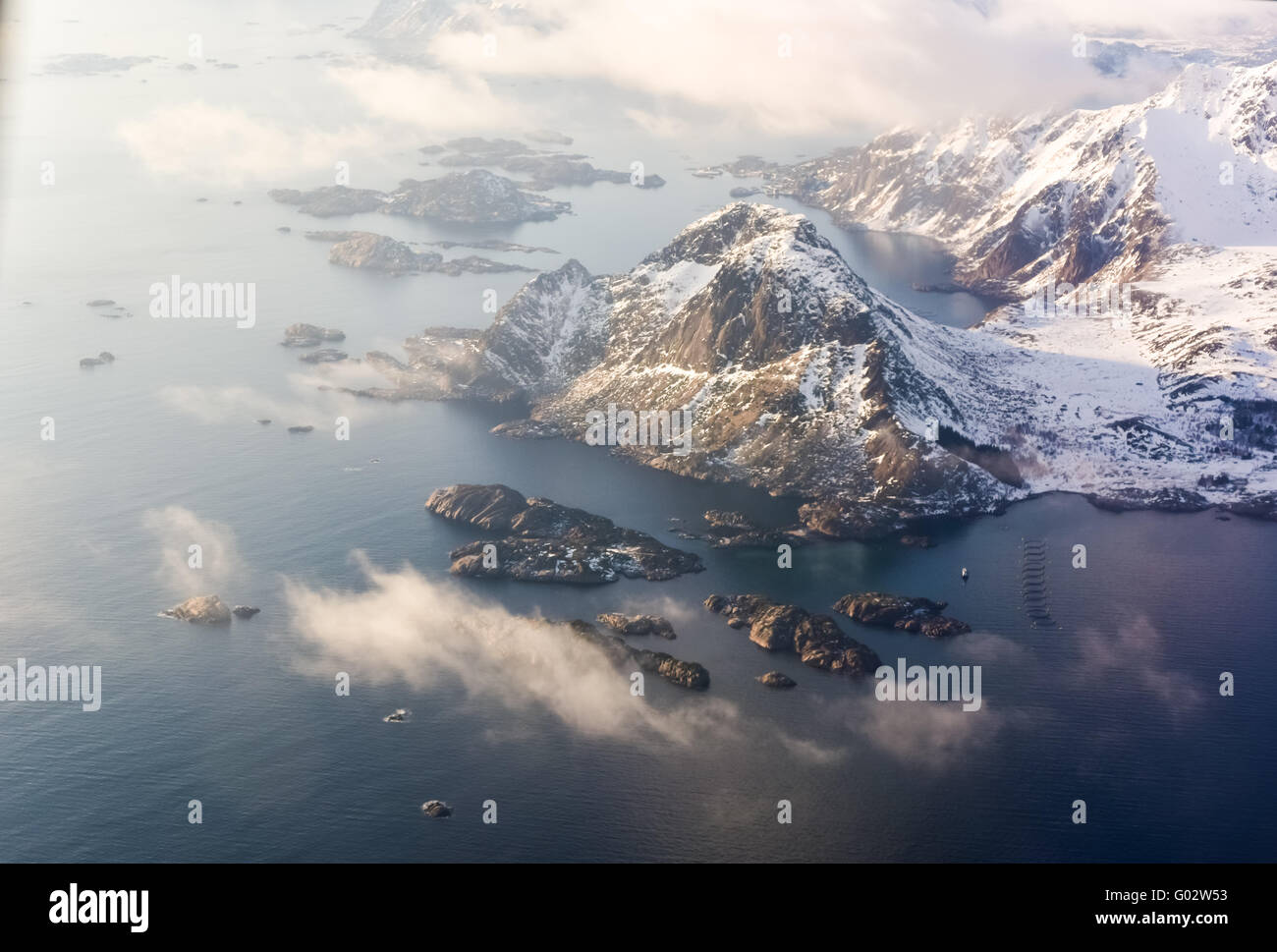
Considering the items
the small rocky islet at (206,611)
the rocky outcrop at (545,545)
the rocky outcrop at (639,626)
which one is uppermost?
the rocky outcrop at (545,545)

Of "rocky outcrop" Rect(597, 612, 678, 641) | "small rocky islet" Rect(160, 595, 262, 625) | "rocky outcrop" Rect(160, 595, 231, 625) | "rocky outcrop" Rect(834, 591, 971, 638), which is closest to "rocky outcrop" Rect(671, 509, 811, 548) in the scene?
"rocky outcrop" Rect(834, 591, 971, 638)

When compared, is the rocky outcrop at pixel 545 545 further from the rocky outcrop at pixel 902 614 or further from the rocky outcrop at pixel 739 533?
the rocky outcrop at pixel 902 614

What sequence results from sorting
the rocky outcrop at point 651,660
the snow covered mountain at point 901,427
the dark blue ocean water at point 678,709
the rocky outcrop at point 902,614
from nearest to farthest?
the dark blue ocean water at point 678,709
the rocky outcrop at point 651,660
the rocky outcrop at point 902,614
the snow covered mountain at point 901,427

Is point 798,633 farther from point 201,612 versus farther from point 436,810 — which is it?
point 201,612

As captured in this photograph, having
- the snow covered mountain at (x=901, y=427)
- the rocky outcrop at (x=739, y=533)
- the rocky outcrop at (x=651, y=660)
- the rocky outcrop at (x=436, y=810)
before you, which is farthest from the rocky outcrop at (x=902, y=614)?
the rocky outcrop at (x=436, y=810)

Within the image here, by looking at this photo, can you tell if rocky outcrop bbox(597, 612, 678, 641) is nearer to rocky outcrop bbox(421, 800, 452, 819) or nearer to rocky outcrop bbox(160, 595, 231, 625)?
rocky outcrop bbox(421, 800, 452, 819)
